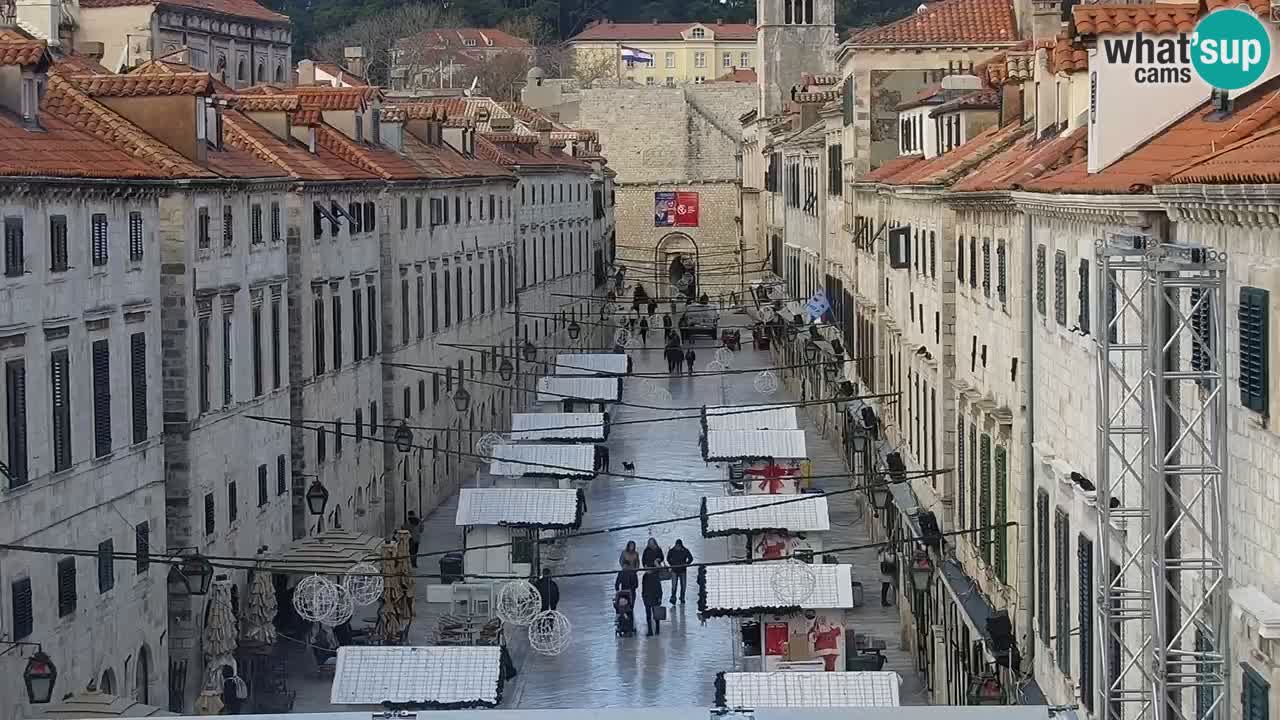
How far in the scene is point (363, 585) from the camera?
34.9 m

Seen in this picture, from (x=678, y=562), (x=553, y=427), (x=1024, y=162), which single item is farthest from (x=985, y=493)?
(x=553, y=427)

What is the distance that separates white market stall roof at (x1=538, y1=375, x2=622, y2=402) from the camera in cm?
6144

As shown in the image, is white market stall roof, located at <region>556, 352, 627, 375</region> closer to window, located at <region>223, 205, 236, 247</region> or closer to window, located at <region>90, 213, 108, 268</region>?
window, located at <region>223, 205, 236, 247</region>

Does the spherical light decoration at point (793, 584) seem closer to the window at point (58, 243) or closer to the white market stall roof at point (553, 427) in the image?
the window at point (58, 243)

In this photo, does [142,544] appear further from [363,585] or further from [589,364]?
[589,364]

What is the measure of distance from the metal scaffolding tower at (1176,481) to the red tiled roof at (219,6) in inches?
2984

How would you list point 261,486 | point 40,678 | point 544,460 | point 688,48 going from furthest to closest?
point 688,48 → point 544,460 → point 261,486 → point 40,678

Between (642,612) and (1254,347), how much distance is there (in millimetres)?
29154

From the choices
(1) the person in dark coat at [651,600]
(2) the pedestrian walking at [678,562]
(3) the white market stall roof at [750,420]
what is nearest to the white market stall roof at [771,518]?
(1) the person in dark coat at [651,600]

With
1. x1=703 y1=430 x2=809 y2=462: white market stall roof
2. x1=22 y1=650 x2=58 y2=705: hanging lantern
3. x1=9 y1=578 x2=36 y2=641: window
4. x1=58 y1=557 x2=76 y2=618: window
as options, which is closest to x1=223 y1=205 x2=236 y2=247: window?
x1=58 y1=557 x2=76 y2=618: window

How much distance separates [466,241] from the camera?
6172 centimetres

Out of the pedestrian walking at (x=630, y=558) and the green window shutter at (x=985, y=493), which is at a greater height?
the green window shutter at (x=985, y=493)

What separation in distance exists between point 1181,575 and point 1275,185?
13.2ft

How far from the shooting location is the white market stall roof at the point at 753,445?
45750 mm
